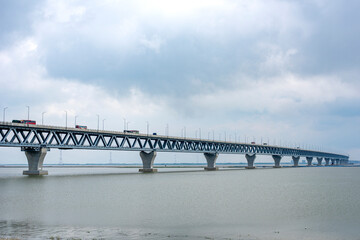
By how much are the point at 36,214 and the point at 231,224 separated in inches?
760

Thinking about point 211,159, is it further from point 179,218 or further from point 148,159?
point 179,218

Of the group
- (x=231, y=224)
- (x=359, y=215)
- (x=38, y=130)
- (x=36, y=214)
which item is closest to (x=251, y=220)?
(x=231, y=224)

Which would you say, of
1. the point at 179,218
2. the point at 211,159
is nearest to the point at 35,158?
the point at 179,218

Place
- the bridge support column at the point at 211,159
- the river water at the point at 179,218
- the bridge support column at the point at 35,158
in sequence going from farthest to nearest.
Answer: the bridge support column at the point at 211,159, the bridge support column at the point at 35,158, the river water at the point at 179,218

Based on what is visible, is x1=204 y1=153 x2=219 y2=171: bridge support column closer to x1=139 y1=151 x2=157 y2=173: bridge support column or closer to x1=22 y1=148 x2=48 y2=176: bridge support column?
x1=139 y1=151 x2=157 y2=173: bridge support column

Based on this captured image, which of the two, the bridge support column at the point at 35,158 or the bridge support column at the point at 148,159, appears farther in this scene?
the bridge support column at the point at 148,159

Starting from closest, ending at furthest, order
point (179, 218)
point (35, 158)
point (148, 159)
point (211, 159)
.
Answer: point (179, 218) → point (35, 158) → point (148, 159) → point (211, 159)

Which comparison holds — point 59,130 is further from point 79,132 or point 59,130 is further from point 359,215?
point 359,215

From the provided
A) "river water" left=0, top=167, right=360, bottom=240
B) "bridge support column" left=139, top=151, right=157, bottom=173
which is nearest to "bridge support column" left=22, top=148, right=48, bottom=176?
"bridge support column" left=139, top=151, right=157, bottom=173

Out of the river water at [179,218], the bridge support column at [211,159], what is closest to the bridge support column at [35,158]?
the river water at [179,218]

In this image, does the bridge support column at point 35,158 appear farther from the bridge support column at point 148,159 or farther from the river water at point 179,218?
the river water at point 179,218

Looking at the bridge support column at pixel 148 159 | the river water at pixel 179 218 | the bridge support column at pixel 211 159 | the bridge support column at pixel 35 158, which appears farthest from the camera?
the bridge support column at pixel 211 159

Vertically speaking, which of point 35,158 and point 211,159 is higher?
point 35,158

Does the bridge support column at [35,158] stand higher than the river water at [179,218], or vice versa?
the bridge support column at [35,158]
